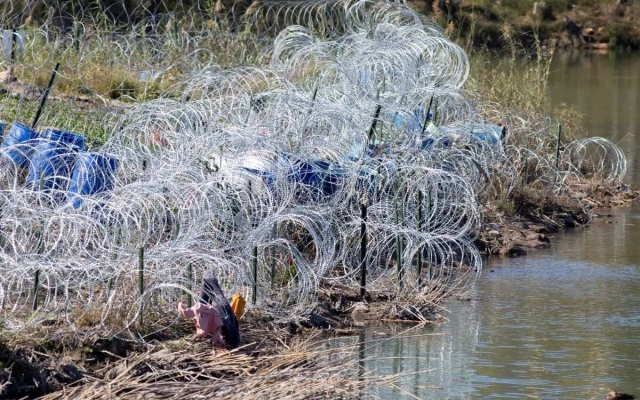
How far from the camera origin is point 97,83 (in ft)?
62.8

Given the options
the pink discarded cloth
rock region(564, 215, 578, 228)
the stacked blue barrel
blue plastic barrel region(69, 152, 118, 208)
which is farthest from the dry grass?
rock region(564, 215, 578, 228)

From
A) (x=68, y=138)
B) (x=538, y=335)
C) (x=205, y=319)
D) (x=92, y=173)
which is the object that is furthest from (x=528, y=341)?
(x=68, y=138)

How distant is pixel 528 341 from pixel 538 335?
0.24 meters

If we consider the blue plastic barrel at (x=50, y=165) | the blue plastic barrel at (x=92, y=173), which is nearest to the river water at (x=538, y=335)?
the blue plastic barrel at (x=92, y=173)

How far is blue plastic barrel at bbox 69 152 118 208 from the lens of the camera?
447 inches

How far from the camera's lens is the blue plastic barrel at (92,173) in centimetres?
1136

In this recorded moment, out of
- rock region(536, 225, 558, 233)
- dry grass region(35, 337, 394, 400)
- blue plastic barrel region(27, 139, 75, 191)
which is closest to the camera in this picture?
dry grass region(35, 337, 394, 400)

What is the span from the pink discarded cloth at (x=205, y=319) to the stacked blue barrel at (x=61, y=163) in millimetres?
1704

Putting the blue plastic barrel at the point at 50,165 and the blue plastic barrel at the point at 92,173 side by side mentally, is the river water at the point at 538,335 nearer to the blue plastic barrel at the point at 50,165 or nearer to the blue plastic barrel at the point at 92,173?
the blue plastic barrel at the point at 92,173

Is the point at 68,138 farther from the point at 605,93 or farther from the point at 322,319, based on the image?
the point at 605,93

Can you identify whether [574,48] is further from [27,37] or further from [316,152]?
[316,152]

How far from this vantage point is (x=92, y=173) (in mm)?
11695

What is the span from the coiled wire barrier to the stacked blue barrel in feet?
0.25

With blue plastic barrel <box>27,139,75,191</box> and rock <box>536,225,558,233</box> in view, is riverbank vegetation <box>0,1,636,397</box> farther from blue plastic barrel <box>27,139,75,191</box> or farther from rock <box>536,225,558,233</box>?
blue plastic barrel <box>27,139,75,191</box>
